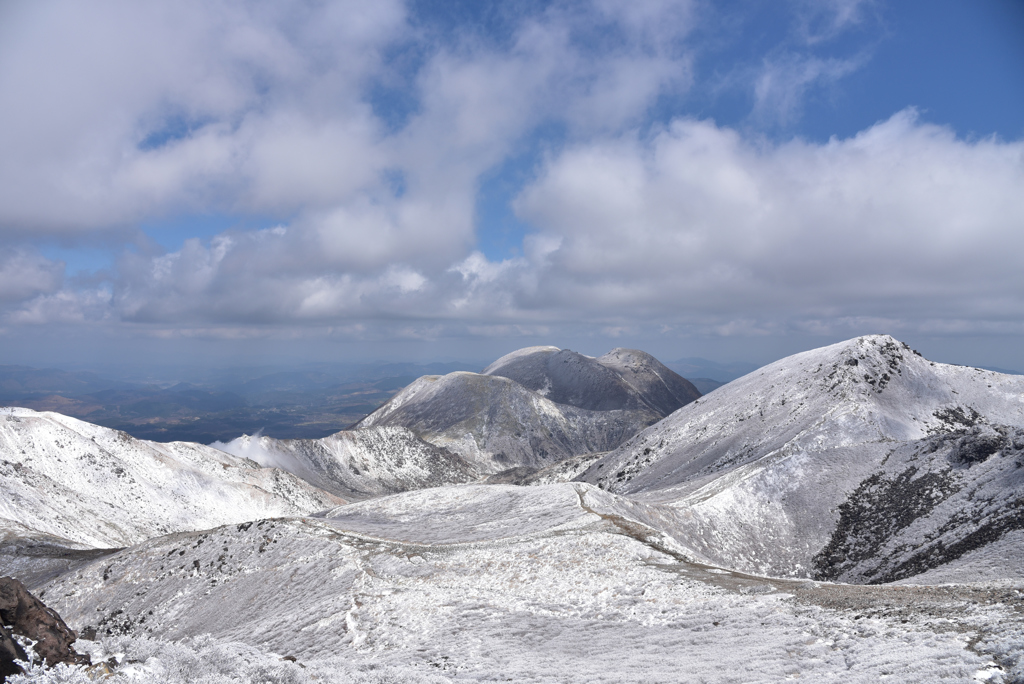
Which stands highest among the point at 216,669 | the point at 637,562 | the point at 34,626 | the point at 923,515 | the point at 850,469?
the point at 34,626

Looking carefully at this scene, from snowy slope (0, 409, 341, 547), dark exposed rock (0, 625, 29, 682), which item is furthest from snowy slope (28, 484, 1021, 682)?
snowy slope (0, 409, 341, 547)

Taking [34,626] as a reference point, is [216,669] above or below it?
below

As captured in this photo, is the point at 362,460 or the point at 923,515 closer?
the point at 923,515

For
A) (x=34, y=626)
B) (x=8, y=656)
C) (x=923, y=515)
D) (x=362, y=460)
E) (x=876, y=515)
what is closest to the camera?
(x=8, y=656)

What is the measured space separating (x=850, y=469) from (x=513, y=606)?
47.9 meters

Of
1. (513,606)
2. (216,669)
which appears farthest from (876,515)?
(216,669)

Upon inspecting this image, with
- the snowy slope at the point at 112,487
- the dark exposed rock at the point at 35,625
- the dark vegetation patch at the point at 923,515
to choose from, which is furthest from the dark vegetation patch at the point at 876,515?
the snowy slope at the point at 112,487

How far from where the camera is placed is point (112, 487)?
274 ft

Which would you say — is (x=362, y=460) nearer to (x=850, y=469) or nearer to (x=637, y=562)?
(x=850, y=469)

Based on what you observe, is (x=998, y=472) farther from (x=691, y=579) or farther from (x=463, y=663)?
(x=463, y=663)

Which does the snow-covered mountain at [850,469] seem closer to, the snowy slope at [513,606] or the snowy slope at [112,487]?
the snowy slope at [513,606]

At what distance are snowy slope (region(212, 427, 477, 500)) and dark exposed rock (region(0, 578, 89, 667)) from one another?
126 m

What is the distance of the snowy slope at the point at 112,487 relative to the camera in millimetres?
69938

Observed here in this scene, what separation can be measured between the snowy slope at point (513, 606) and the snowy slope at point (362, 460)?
327 ft
